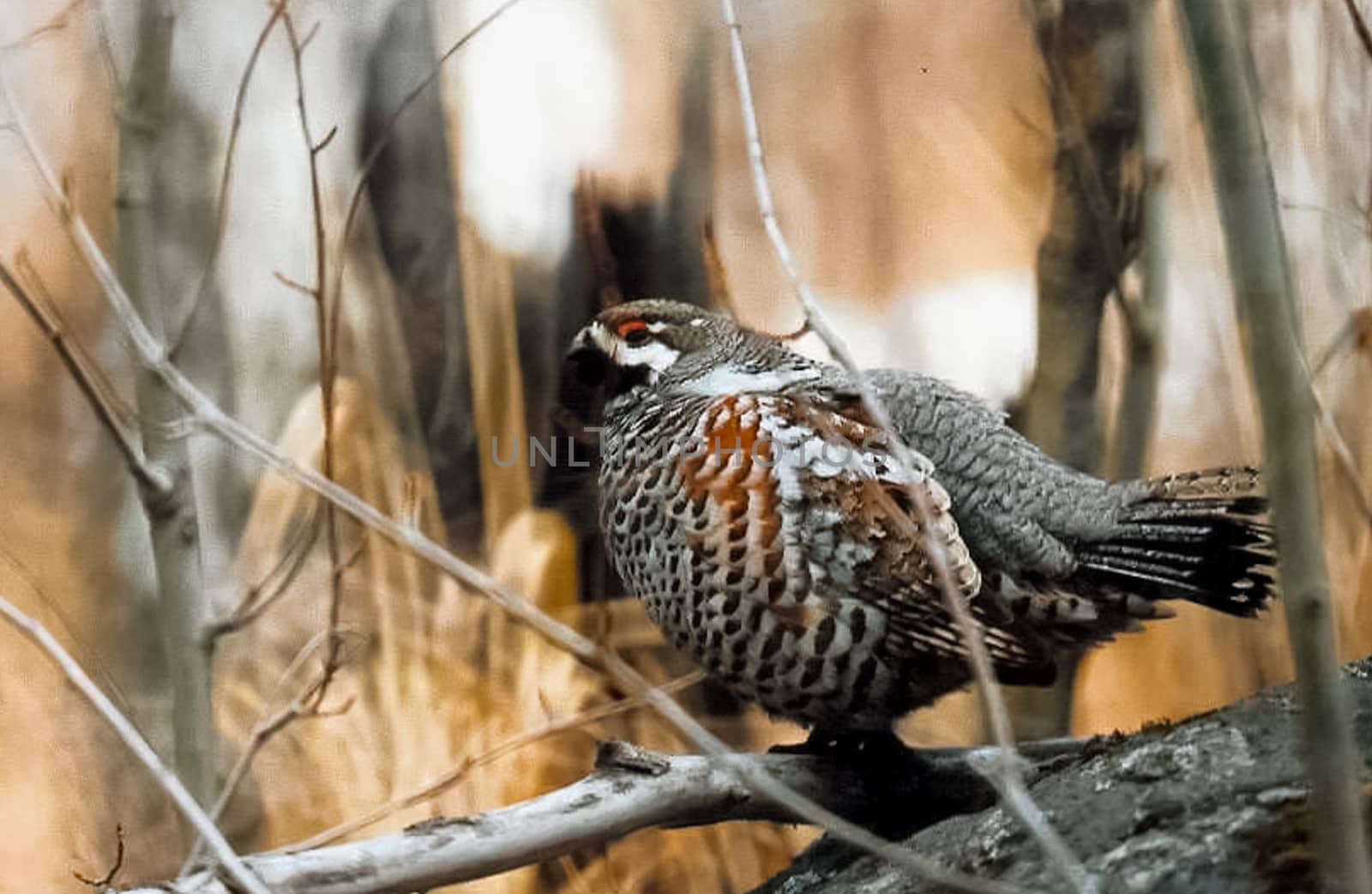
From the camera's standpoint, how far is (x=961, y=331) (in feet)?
7.12

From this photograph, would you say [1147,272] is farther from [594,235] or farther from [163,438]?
[163,438]

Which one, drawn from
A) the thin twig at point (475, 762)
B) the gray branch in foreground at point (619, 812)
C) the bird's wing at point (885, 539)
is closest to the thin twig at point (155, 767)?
the gray branch in foreground at point (619, 812)

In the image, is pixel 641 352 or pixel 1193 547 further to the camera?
pixel 641 352

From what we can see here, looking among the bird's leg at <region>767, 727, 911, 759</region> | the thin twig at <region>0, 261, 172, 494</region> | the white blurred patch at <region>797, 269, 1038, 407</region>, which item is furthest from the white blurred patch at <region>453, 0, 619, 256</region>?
the bird's leg at <region>767, 727, 911, 759</region>

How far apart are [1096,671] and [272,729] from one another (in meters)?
1.31

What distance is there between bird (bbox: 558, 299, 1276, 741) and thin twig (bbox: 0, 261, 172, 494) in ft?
2.38

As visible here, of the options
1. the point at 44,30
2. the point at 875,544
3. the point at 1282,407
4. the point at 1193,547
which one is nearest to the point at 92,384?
the point at 44,30

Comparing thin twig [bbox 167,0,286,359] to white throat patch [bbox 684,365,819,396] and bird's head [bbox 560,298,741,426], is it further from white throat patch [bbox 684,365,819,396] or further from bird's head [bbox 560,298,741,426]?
Result: white throat patch [bbox 684,365,819,396]

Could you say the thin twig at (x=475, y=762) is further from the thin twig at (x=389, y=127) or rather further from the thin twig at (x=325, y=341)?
the thin twig at (x=389, y=127)

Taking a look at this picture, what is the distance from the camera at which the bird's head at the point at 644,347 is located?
2.10 metres

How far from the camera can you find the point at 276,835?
2121 millimetres

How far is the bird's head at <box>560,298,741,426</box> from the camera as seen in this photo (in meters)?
2.10

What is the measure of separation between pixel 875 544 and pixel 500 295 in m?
0.75

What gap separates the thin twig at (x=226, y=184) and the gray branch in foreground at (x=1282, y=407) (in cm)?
168
